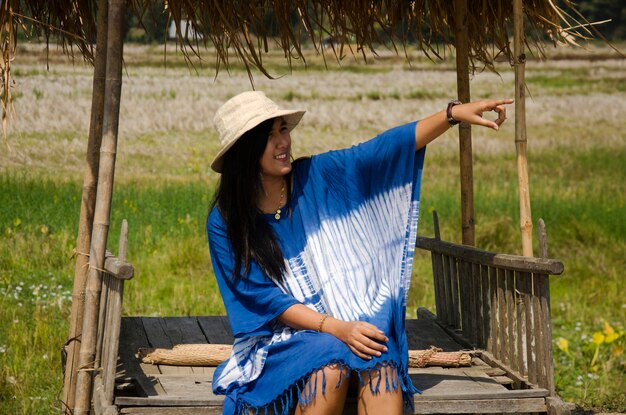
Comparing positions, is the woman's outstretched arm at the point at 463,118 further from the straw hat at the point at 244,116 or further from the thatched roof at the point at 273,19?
the thatched roof at the point at 273,19

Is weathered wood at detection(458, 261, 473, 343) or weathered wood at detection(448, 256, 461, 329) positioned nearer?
weathered wood at detection(458, 261, 473, 343)

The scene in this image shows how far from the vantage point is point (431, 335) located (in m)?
4.56

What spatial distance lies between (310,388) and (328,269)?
475mm

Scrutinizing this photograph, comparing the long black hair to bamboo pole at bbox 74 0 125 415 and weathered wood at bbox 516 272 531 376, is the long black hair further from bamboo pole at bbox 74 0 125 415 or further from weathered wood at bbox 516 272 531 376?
weathered wood at bbox 516 272 531 376

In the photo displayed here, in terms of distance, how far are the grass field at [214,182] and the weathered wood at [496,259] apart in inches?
57.6

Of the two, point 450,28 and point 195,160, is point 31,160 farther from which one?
point 450,28

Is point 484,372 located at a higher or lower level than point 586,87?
lower

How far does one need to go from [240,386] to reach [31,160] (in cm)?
724

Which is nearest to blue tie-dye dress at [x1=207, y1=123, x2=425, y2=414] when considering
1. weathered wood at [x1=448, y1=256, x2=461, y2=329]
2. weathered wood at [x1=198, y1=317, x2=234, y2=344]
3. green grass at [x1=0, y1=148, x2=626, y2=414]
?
weathered wood at [x1=448, y1=256, x2=461, y2=329]

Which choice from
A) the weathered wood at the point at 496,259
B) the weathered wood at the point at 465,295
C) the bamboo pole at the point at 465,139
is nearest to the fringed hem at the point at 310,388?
the weathered wood at the point at 496,259

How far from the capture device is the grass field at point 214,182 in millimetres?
6309

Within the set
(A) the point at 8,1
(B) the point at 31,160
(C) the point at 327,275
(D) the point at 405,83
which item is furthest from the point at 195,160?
(C) the point at 327,275

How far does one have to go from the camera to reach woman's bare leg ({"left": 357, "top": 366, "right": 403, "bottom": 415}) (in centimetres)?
317

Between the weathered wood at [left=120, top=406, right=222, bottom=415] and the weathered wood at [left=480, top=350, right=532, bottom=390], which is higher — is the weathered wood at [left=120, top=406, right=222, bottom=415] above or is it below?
above
